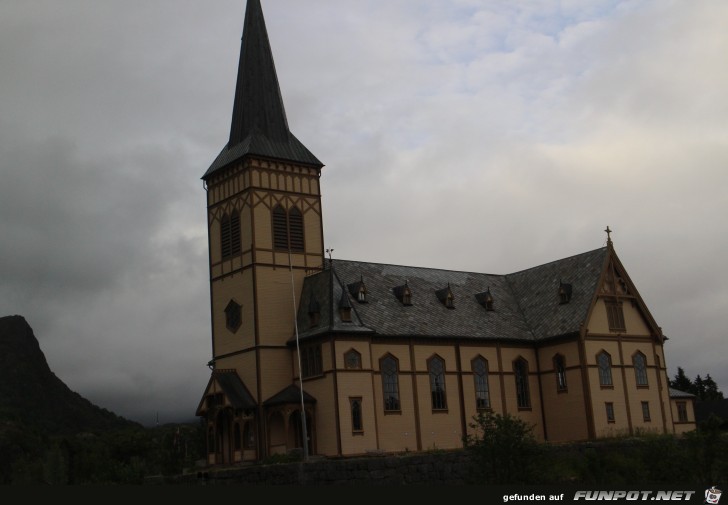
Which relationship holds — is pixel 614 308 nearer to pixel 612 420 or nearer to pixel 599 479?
pixel 612 420

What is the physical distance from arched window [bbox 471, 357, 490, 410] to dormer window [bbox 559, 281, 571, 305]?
7.45 m

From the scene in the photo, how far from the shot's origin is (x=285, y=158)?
62844mm

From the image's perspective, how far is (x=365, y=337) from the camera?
5738 centimetres

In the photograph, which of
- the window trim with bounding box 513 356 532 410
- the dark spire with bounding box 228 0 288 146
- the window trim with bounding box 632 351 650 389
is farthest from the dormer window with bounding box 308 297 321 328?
the window trim with bounding box 632 351 650 389

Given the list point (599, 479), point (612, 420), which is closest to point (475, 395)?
point (612, 420)

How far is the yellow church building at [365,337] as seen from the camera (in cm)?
5716

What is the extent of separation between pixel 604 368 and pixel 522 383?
17.7 feet

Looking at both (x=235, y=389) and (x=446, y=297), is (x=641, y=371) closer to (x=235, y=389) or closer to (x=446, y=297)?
(x=446, y=297)

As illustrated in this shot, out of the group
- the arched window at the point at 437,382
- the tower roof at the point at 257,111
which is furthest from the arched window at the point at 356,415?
the tower roof at the point at 257,111

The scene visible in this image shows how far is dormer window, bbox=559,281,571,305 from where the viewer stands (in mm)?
66375

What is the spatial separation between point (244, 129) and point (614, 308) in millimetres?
27527

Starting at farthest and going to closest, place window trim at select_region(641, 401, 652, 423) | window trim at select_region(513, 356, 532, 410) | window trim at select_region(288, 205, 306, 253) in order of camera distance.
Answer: window trim at select_region(641, 401, 652, 423) → window trim at select_region(513, 356, 532, 410) → window trim at select_region(288, 205, 306, 253)

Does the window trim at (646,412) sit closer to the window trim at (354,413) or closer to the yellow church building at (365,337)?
the yellow church building at (365,337)

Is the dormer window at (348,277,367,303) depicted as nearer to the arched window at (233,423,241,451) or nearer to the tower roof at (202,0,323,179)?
the tower roof at (202,0,323,179)
